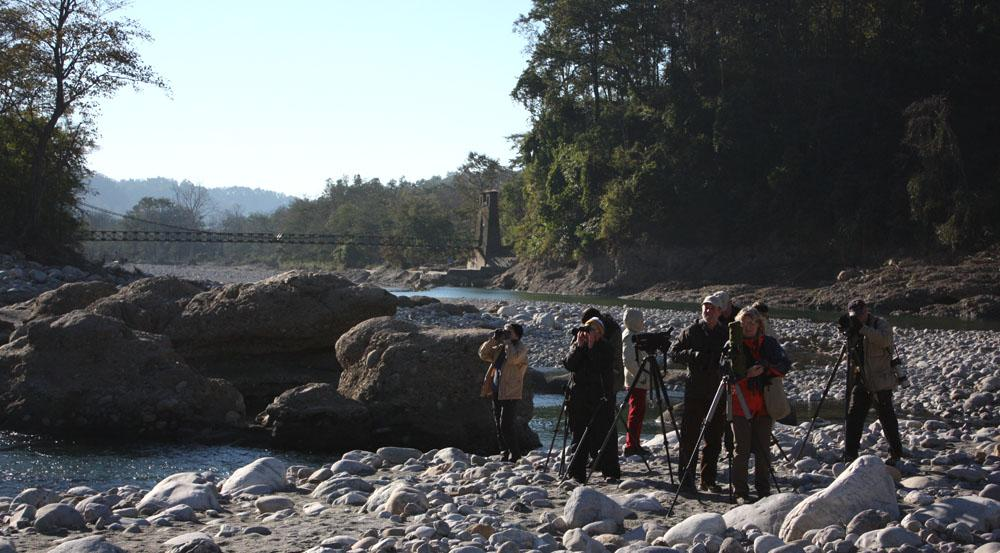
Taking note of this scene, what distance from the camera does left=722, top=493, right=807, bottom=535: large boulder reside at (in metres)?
7.06

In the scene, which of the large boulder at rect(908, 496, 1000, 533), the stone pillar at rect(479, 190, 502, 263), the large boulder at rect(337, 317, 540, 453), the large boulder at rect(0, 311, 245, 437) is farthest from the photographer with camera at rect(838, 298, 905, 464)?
the stone pillar at rect(479, 190, 502, 263)

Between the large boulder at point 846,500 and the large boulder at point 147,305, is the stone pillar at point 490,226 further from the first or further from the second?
the large boulder at point 846,500

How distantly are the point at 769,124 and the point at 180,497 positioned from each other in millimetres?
54340

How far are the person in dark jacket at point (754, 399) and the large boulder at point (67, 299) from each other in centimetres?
1573

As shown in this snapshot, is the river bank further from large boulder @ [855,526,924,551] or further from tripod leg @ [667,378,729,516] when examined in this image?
large boulder @ [855,526,924,551]

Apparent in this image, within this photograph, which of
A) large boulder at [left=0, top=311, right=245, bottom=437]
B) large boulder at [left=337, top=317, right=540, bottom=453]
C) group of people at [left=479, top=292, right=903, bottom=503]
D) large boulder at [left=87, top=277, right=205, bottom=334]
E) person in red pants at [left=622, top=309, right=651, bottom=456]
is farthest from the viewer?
large boulder at [left=87, top=277, right=205, bottom=334]

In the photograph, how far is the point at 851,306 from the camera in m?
9.80

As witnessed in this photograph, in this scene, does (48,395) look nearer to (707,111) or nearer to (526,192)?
(707,111)

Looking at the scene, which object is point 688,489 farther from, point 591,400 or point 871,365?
point 871,365

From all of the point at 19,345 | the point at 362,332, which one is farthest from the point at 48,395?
the point at 362,332

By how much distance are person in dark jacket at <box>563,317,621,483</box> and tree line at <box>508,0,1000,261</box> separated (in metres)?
42.2

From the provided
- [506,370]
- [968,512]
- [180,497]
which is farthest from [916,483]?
[180,497]

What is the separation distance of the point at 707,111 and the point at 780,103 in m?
4.26

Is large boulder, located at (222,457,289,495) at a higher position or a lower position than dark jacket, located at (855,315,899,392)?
lower
